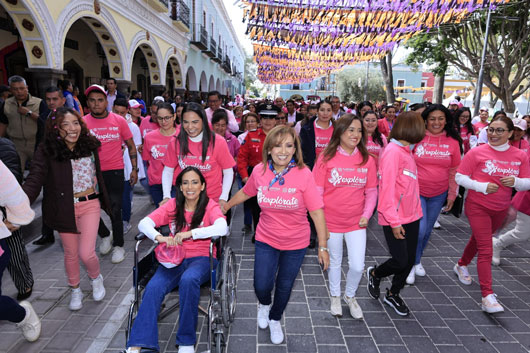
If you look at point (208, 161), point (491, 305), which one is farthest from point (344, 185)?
point (491, 305)

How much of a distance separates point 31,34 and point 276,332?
8416mm

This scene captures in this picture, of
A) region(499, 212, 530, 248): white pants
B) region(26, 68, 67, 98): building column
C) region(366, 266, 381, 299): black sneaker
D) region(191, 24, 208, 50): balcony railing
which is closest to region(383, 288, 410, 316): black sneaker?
region(366, 266, 381, 299): black sneaker

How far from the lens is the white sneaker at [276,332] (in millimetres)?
3051

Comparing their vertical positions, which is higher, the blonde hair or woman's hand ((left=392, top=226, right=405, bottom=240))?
the blonde hair

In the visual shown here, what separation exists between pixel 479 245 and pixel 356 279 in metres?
1.42

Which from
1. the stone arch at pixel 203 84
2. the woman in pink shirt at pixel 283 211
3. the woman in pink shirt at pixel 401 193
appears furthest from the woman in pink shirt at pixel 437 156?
the stone arch at pixel 203 84

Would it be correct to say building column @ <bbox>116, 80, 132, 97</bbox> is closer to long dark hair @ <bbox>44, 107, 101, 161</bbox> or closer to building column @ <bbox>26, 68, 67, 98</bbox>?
building column @ <bbox>26, 68, 67, 98</bbox>

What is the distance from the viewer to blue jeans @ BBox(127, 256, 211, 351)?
247 centimetres

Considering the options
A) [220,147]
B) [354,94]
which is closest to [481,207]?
[220,147]

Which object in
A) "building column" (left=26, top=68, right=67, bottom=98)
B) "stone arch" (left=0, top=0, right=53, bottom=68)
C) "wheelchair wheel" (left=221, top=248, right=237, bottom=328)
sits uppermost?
"stone arch" (left=0, top=0, right=53, bottom=68)

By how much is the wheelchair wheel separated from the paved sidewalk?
0.21 meters

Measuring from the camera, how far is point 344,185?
314 centimetres

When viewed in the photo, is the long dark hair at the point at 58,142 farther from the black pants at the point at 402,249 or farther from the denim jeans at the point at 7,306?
the black pants at the point at 402,249

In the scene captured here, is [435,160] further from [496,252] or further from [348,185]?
[496,252]
